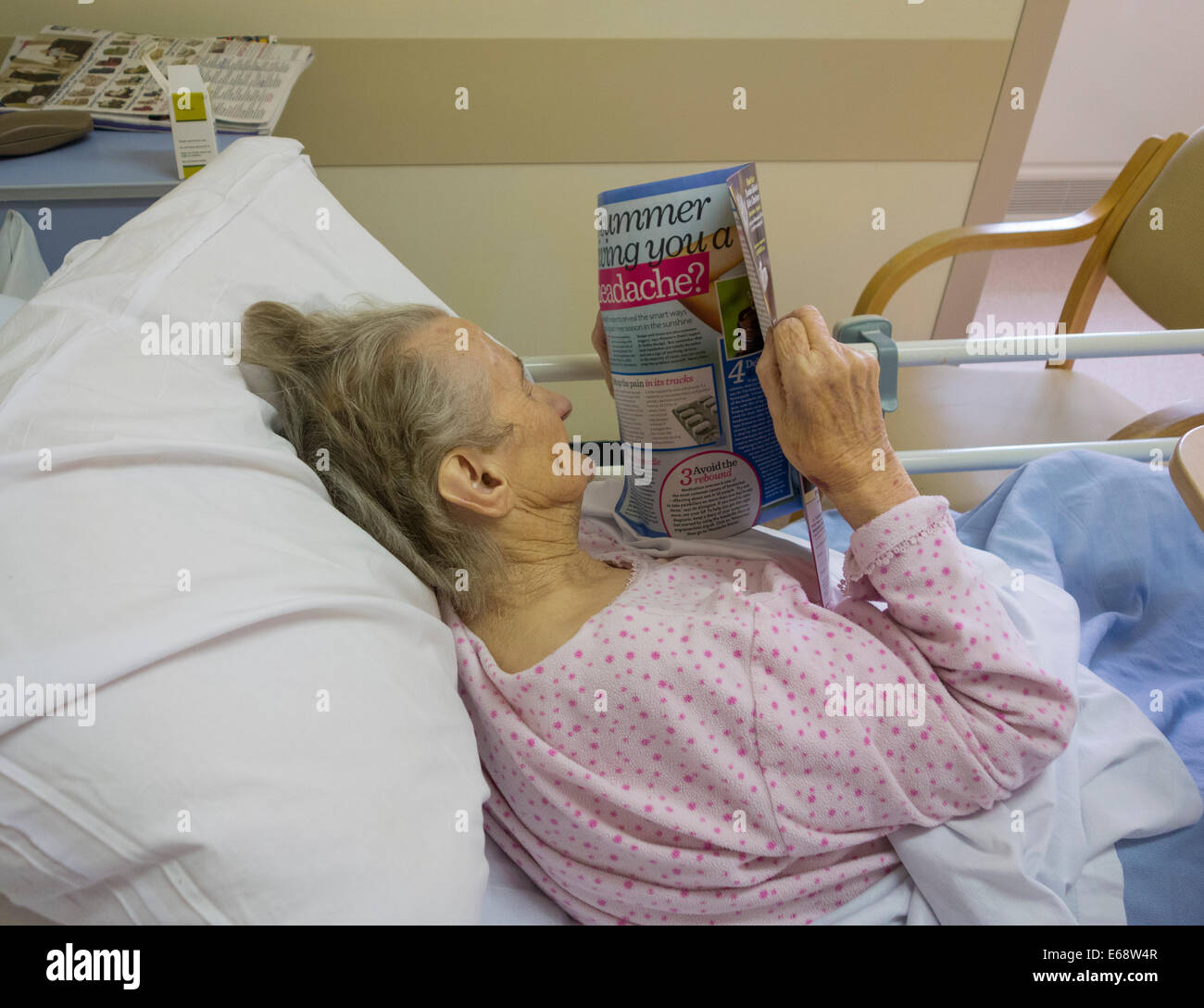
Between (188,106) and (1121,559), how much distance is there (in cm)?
164

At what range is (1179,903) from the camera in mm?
965

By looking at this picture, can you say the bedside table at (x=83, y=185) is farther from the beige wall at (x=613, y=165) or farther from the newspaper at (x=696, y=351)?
the newspaper at (x=696, y=351)

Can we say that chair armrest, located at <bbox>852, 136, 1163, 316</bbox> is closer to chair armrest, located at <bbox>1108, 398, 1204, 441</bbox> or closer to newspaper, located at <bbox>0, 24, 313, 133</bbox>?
chair armrest, located at <bbox>1108, 398, 1204, 441</bbox>

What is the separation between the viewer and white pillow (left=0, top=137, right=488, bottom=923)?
25.5 inches

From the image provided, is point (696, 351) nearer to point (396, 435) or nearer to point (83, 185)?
point (396, 435)

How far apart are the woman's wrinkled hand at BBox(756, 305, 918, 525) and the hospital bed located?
0.29 metres

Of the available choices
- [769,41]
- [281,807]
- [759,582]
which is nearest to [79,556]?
[281,807]

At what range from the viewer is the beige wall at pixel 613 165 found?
2.14 meters

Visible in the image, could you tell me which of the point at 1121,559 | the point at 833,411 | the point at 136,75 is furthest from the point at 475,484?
the point at 136,75

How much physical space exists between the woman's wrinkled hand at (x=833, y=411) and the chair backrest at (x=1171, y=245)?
1.25 metres

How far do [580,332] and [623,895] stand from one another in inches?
73.7

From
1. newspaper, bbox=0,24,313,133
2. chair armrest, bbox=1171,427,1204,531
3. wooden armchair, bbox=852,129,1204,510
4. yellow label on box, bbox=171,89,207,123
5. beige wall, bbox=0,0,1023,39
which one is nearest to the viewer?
chair armrest, bbox=1171,427,1204,531

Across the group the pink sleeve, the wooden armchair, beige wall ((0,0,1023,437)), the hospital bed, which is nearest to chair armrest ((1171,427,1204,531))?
the hospital bed

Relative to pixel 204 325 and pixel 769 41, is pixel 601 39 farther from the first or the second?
pixel 204 325
